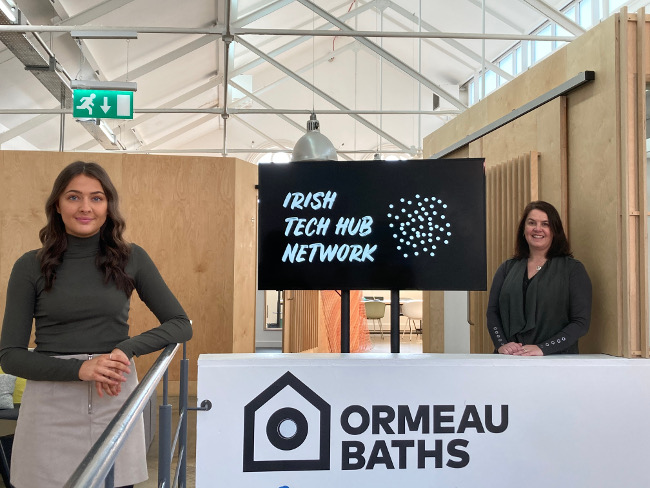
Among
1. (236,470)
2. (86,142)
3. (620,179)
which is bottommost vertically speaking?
(236,470)

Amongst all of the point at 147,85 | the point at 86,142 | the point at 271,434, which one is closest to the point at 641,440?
the point at 271,434

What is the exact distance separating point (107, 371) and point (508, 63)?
11780 mm

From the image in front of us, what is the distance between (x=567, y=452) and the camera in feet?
8.13

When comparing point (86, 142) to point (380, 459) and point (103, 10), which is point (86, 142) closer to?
point (103, 10)

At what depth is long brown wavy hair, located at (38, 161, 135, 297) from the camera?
69.2 inches

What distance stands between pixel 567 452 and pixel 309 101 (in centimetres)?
1357

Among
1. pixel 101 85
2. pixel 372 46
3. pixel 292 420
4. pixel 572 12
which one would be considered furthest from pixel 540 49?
pixel 292 420

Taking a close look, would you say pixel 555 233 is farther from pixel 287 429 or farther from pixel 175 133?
pixel 175 133

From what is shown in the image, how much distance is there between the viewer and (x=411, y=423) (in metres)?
2.43

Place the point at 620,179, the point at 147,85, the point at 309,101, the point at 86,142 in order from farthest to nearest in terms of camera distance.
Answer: the point at 309,101 < the point at 86,142 < the point at 147,85 < the point at 620,179

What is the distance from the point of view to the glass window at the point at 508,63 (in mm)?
11927

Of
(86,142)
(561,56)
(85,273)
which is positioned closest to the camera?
(85,273)

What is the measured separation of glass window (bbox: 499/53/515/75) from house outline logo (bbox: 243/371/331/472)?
34.8ft

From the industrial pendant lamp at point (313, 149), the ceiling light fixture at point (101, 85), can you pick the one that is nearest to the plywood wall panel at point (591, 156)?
the industrial pendant lamp at point (313, 149)
